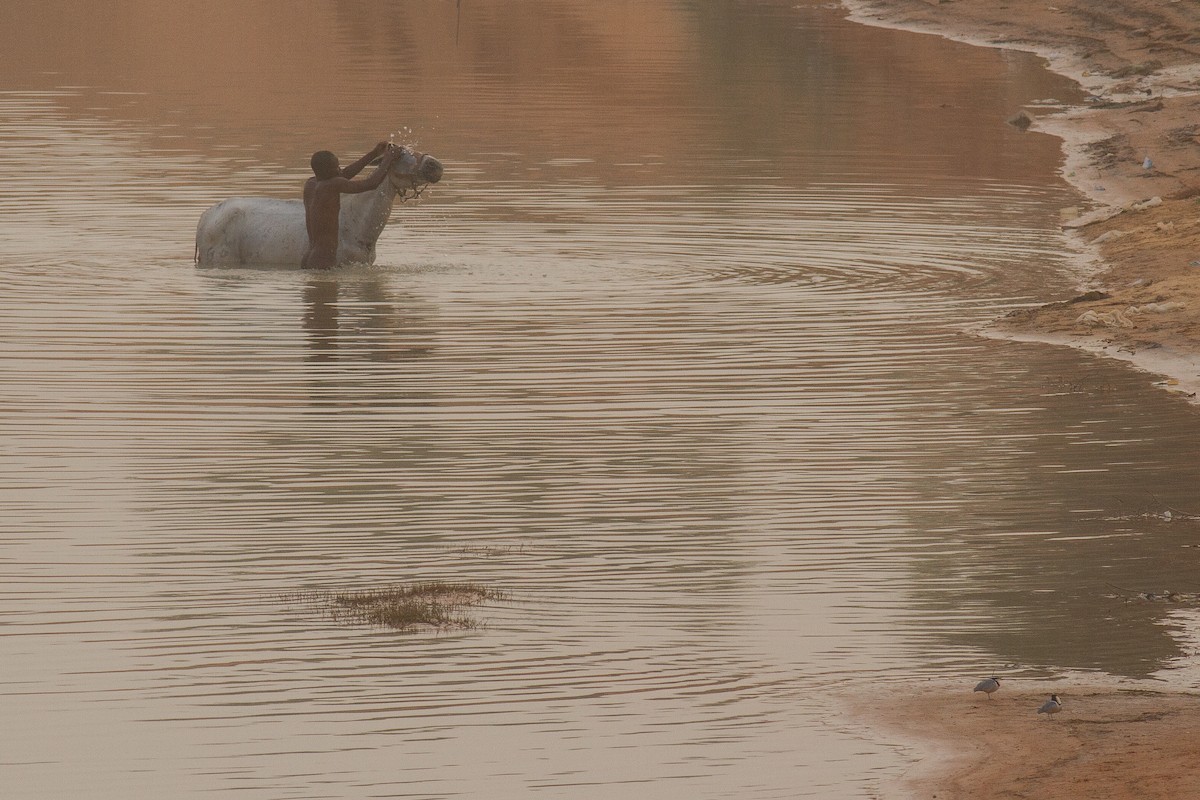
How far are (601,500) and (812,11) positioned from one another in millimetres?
44673

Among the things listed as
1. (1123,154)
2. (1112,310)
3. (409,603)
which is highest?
(409,603)

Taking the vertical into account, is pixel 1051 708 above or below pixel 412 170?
below

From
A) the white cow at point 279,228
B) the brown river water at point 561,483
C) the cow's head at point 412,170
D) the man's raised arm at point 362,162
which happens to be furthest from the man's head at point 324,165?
the brown river water at point 561,483

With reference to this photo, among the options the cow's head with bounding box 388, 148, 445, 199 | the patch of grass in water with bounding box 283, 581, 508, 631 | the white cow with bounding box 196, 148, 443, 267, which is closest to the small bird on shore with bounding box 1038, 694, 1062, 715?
the patch of grass in water with bounding box 283, 581, 508, 631

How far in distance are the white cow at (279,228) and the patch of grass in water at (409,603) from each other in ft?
30.6

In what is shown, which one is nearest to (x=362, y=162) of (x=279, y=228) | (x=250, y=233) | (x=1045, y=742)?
(x=279, y=228)

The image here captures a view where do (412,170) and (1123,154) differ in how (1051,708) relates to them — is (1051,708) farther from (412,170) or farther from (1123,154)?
(1123,154)

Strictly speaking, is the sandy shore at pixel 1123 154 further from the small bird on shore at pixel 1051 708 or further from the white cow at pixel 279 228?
the small bird on shore at pixel 1051 708

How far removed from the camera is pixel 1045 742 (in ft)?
25.6

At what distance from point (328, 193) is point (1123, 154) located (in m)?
12.3

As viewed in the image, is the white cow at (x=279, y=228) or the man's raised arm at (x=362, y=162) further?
the white cow at (x=279, y=228)

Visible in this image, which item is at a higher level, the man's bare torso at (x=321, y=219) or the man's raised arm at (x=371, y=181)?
the man's raised arm at (x=371, y=181)

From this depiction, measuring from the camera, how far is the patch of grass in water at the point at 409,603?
29.8 feet

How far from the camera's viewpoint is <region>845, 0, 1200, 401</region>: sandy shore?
15.8 meters
